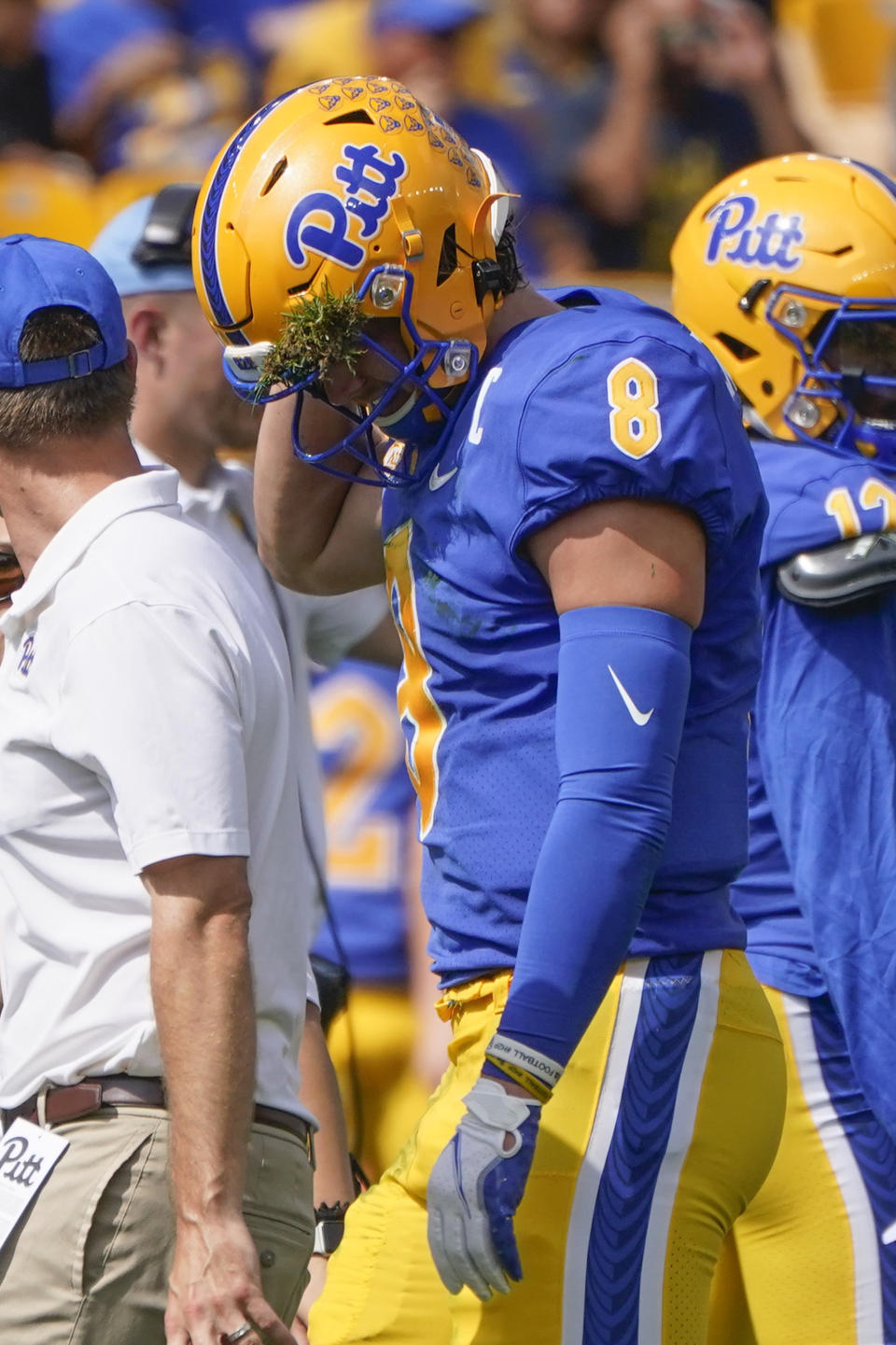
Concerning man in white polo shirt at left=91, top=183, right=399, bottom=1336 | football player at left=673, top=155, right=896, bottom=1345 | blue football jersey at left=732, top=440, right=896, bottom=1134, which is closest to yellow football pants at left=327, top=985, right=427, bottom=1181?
man in white polo shirt at left=91, top=183, right=399, bottom=1336

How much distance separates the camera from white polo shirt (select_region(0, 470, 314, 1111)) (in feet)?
7.77

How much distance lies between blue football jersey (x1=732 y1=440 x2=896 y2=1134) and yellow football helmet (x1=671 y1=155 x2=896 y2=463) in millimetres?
286

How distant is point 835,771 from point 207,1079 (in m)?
1.12

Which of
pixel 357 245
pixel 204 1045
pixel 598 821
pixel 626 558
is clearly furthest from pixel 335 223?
pixel 204 1045

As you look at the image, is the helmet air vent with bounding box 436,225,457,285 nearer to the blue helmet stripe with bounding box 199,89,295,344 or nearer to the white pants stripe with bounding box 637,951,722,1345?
the blue helmet stripe with bounding box 199,89,295,344

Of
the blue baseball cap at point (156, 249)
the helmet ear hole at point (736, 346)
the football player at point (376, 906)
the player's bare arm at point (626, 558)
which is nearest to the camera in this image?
the player's bare arm at point (626, 558)

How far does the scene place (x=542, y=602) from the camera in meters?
2.28

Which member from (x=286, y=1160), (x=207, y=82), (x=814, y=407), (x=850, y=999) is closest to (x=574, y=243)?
(x=207, y=82)

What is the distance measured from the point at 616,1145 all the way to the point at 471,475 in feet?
2.59

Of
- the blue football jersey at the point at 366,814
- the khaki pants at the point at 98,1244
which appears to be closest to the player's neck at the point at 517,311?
the khaki pants at the point at 98,1244

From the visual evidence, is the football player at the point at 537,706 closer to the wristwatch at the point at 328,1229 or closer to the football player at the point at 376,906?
the wristwatch at the point at 328,1229

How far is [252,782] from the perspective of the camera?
2604 millimetres

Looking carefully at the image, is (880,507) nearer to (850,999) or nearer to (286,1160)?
(850,999)

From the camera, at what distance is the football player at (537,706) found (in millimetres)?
2141
